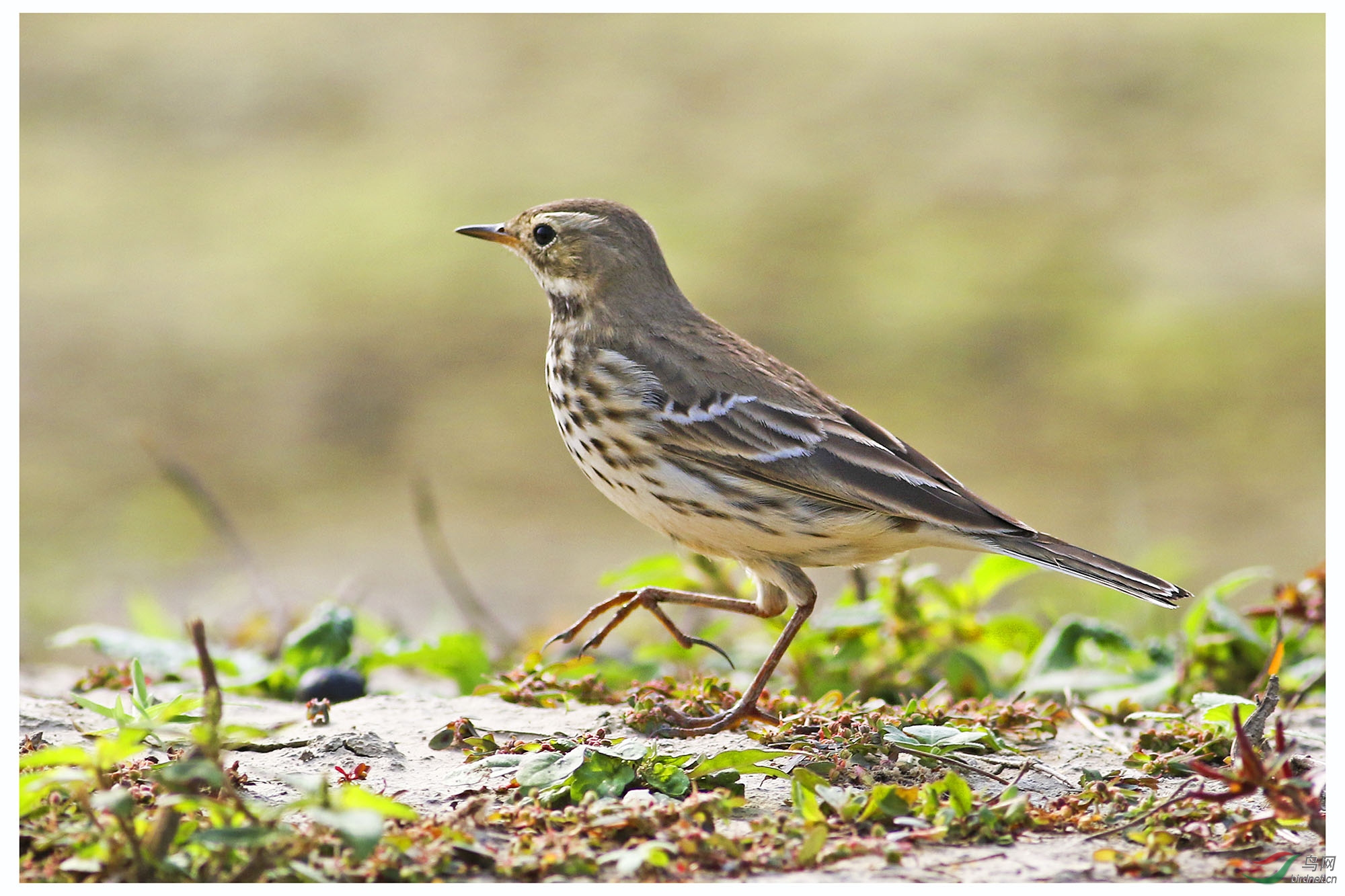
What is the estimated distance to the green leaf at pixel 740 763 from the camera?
354 cm

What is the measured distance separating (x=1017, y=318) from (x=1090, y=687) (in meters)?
7.32

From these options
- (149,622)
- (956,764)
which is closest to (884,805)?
(956,764)

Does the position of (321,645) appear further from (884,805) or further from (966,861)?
(966,861)

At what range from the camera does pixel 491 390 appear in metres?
11.2

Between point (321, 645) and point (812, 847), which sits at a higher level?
point (321, 645)

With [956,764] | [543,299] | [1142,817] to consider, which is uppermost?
[543,299]

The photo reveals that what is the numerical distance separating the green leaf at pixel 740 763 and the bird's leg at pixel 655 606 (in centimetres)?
100

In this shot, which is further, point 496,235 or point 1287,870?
point 496,235

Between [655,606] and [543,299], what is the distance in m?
8.53

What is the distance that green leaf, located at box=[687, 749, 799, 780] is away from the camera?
11.6 ft

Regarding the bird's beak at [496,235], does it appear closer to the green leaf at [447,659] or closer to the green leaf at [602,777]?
the green leaf at [447,659]

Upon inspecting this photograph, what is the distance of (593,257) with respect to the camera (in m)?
5.44
